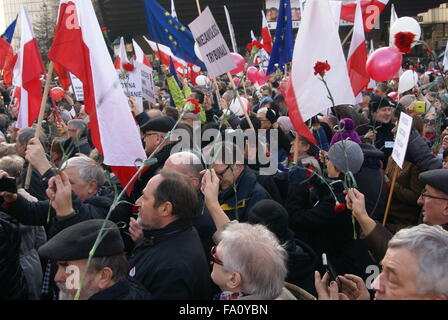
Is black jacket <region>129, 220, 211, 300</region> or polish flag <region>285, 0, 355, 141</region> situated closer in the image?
Answer: black jacket <region>129, 220, 211, 300</region>

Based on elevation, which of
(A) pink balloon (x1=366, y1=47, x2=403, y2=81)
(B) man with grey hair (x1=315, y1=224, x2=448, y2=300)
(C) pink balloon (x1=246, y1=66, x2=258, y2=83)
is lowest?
(B) man with grey hair (x1=315, y1=224, x2=448, y2=300)

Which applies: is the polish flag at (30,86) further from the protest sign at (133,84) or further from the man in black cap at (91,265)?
the man in black cap at (91,265)

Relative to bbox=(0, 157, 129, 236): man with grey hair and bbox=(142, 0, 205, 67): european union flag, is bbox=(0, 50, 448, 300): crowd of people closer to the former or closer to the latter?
bbox=(0, 157, 129, 236): man with grey hair

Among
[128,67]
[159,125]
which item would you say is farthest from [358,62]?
[128,67]

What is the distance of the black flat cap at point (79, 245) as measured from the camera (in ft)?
7.25

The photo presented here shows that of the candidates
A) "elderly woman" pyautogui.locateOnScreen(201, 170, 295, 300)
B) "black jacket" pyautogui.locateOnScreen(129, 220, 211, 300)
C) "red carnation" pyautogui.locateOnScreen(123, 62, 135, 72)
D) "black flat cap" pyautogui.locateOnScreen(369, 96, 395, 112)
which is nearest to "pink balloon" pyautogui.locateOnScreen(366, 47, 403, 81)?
"black flat cap" pyautogui.locateOnScreen(369, 96, 395, 112)

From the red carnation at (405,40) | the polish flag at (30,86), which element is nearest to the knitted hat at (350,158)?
the red carnation at (405,40)

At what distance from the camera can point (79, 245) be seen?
7.30ft

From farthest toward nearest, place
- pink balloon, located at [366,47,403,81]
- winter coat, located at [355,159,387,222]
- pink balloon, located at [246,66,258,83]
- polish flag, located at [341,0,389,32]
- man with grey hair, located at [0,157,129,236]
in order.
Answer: pink balloon, located at [246,66,258,83] < polish flag, located at [341,0,389,32] < pink balloon, located at [366,47,403,81] < winter coat, located at [355,159,387,222] < man with grey hair, located at [0,157,129,236]

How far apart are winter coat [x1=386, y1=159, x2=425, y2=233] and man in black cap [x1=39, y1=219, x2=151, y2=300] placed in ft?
8.17

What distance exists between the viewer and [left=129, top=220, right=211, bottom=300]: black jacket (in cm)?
244

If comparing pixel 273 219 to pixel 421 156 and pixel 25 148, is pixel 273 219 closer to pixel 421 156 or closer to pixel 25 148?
pixel 421 156

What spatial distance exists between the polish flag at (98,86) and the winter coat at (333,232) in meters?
1.24
